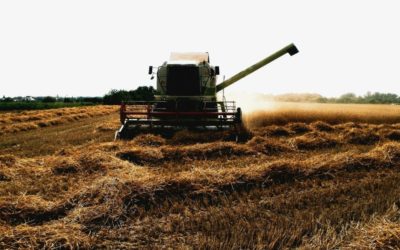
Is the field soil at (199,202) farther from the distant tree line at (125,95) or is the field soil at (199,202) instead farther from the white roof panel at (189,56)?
the distant tree line at (125,95)

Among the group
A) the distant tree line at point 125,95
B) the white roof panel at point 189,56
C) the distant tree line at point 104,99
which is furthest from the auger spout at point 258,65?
the distant tree line at point 125,95

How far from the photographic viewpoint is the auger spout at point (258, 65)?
14617 millimetres

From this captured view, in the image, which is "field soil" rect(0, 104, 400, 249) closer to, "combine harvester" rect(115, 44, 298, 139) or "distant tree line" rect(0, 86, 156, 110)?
"combine harvester" rect(115, 44, 298, 139)

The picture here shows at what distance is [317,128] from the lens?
1355 cm

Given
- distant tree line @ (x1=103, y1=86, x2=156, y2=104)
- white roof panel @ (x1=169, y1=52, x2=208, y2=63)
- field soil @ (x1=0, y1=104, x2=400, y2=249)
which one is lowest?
field soil @ (x1=0, y1=104, x2=400, y2=249)

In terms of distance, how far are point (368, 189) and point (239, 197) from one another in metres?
1.85

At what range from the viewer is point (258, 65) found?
1480 cm

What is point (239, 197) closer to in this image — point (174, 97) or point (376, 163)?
point (376, 163)

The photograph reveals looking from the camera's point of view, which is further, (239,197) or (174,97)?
(174,97)

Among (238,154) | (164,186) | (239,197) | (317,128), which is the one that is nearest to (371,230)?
(239,197)

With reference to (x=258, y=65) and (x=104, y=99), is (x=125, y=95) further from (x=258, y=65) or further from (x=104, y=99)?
(x=258, y=65)

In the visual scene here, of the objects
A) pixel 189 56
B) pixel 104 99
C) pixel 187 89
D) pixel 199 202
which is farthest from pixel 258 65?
pixel 104 99

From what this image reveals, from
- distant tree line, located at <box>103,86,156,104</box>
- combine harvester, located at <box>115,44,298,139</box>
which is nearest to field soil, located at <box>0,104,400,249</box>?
combine harvester, located at <box>115,44,298,139</box>

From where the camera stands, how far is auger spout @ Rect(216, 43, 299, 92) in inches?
575
